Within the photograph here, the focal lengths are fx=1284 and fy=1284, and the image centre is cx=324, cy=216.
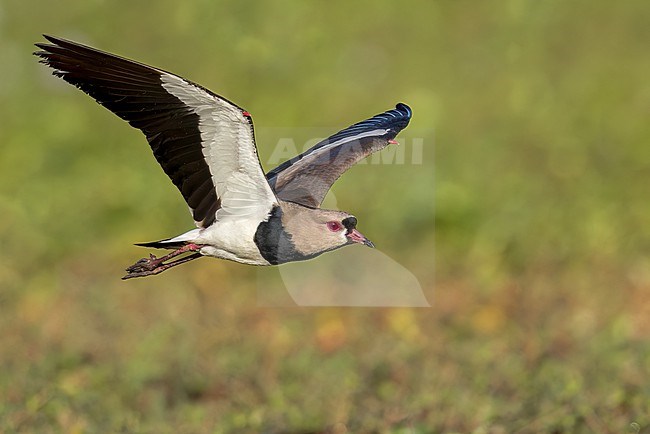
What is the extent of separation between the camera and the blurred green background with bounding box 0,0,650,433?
5379 mm

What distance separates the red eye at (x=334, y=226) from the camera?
346 centimetres

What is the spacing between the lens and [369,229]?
6898mm

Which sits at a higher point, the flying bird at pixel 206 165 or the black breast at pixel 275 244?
the flying bird at pixel 206 165

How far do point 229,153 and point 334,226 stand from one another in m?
0.35

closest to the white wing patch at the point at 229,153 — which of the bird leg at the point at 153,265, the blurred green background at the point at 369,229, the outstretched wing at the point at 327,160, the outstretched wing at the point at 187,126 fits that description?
the outstretched wing at the point at 187,126

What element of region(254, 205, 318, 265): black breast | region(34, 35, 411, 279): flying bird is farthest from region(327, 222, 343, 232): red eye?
region(254, 205, 318, 265): black breast

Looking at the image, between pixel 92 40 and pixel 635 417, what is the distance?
4.11 meters

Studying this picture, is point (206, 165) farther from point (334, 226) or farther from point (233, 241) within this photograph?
point (334, 226)

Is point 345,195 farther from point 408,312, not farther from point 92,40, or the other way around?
point 92,40

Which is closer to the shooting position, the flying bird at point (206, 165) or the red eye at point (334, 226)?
the flying bird at point (206, 165)

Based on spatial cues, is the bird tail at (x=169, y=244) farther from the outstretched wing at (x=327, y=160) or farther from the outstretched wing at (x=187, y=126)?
the outstretched wing at (x=327, y=160)

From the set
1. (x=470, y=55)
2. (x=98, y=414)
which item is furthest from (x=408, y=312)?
(x=470, y=55)

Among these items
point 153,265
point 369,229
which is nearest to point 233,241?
point 153,265

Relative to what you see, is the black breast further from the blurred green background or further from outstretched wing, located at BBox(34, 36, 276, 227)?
the blurred green background
